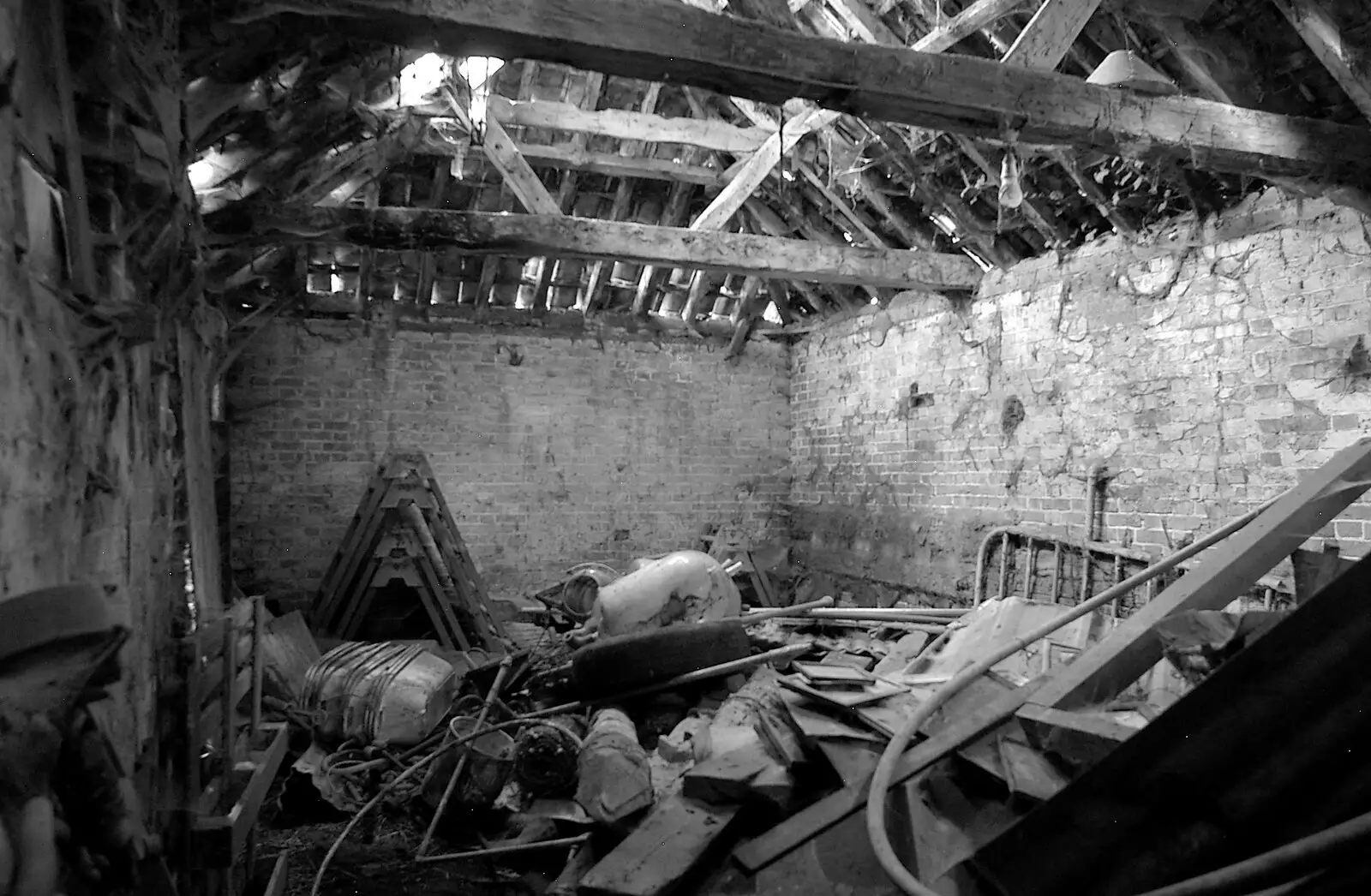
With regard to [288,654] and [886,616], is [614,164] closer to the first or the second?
[886,616]

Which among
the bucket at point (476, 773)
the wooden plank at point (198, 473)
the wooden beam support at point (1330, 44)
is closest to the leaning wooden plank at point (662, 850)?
the bucket at point (476, 773)

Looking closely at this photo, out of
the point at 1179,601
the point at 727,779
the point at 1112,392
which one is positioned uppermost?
the point at 1112,392

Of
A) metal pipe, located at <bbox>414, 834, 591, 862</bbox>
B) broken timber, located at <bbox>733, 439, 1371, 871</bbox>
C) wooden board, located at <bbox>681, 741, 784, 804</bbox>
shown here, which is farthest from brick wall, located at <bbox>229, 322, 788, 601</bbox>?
broken timber, located at <bbox>733, 439, 1371, 871</bbox>

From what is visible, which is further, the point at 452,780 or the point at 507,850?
the point at 452,780

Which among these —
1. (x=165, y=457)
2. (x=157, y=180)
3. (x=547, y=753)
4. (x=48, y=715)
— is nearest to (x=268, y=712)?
(x=547, y=753)

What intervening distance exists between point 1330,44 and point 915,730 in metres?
3.62

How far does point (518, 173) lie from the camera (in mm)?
5691

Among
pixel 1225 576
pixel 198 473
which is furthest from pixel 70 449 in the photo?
pixel 1225 576

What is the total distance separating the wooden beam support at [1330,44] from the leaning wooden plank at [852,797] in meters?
3.26

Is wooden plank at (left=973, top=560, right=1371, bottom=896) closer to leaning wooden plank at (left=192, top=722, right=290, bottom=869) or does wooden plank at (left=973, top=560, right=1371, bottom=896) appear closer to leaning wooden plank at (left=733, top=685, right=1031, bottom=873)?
leaning wooden plank at (left=733, top=685, right=1031, bottom=873)

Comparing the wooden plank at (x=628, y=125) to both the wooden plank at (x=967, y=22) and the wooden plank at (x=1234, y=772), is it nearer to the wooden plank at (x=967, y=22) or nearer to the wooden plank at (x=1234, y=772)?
the wooden plank at (x=967, y=22)

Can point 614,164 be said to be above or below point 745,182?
above

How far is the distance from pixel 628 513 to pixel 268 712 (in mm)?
4269

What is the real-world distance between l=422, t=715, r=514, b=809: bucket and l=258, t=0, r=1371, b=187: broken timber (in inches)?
125
